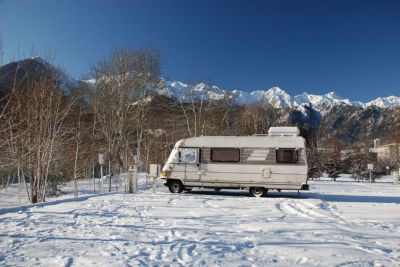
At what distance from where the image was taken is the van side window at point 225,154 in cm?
1673

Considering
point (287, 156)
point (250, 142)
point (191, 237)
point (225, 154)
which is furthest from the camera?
point (225, 154)

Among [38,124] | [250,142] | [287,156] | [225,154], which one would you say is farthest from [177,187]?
[38,124]

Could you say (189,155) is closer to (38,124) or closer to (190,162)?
(190,162)

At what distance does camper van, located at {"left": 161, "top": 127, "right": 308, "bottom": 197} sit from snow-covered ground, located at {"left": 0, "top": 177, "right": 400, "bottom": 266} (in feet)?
19.3

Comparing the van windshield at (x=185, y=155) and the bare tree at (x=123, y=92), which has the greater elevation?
the bare tree at (x=123, y=92)

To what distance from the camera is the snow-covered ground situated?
5.21m

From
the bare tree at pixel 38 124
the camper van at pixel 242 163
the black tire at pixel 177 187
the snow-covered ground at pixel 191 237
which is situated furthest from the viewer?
the black tire at pixel 177 187

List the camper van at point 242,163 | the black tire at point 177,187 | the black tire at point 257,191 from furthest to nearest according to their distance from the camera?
the black tire at point 177,187
the black tire at point 257,191
the camper van at point 242,163

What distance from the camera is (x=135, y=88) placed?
32.2m

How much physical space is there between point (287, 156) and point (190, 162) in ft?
14.2

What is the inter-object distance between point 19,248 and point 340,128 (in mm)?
209015

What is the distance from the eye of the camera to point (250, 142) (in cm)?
1672

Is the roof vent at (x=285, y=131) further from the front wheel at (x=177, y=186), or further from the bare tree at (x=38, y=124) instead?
the bare tree at (x=38, y=124)

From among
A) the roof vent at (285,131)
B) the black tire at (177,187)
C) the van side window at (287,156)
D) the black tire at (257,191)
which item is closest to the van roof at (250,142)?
the van side window at (287,156)
